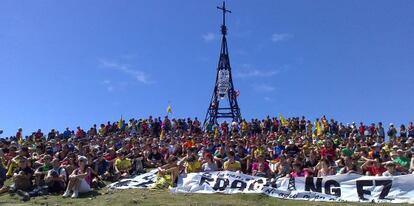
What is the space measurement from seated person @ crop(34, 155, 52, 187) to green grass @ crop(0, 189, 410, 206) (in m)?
1.10

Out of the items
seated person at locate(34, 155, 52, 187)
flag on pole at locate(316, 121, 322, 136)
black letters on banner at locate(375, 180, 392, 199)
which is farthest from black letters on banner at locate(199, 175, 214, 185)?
flag on pole at locate(316, 121, 322, 136)

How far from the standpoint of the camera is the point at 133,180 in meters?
19.2

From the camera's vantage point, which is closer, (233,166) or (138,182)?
(233,166)

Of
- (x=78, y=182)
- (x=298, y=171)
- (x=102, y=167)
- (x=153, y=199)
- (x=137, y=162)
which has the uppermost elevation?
(x=137, y=162)

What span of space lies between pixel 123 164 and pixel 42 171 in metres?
3.42

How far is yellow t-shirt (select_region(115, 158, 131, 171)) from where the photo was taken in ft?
68.8

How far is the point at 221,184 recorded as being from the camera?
55.5 feet

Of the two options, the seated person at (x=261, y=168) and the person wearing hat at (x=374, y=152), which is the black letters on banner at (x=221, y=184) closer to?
the seated person at (x=261, y=168)

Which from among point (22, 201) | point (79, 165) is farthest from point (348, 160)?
point (22, 201)

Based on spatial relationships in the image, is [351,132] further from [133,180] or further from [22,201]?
[22,201]

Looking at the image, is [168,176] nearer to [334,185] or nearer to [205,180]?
[205,180]

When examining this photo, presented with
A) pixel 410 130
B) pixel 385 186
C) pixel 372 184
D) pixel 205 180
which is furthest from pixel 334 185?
pixel 410 130

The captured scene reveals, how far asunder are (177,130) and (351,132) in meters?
12.0

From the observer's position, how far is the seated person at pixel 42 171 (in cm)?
1783
